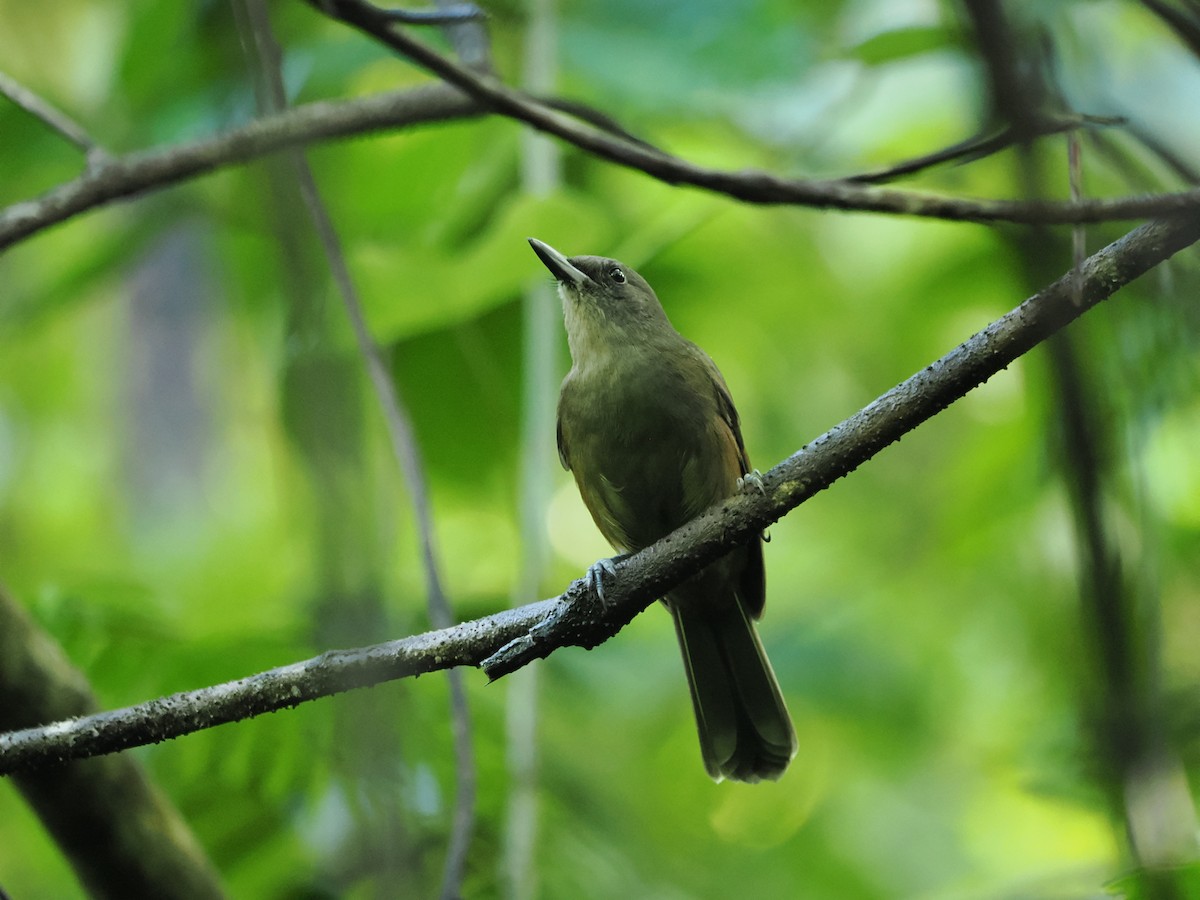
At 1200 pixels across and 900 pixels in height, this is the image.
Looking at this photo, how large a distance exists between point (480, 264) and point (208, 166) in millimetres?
933

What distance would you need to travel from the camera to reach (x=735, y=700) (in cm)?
439

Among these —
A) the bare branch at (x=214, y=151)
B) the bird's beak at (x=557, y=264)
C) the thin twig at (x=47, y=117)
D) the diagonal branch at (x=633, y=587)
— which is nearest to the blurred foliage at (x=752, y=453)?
the bird's beak at (x=557, y=264)

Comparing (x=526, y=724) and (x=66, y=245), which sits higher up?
(x=66, y=245)

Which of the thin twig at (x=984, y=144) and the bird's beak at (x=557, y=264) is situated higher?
the bird's beak at (x=557, y=264)

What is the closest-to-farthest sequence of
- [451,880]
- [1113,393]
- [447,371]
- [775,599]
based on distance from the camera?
[1113,393], [451,880], [447,371], [775,599]

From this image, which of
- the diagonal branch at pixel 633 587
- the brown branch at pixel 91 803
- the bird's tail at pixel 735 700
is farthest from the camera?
the bird's tail at pixel 735 700

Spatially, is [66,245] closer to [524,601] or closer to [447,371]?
[447,371]

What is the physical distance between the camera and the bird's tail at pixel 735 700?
14.3 ft

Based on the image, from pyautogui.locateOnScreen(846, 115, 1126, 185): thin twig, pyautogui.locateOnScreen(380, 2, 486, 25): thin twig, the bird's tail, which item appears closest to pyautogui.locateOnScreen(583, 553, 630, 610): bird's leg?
pyautogui.locateOnScreen(846, 115, 1126, 185): thin twig

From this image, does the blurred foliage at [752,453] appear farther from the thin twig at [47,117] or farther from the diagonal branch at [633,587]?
the diagonal branch at [633,587]

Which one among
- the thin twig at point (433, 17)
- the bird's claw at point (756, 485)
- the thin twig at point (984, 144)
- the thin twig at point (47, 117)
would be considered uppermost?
the thin twig at point (47, 117)

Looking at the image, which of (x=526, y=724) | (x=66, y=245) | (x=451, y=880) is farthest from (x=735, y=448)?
(x=66, y=245)

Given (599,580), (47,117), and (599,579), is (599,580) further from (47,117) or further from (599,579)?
(47,117)

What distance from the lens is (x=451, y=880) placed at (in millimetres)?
2896
